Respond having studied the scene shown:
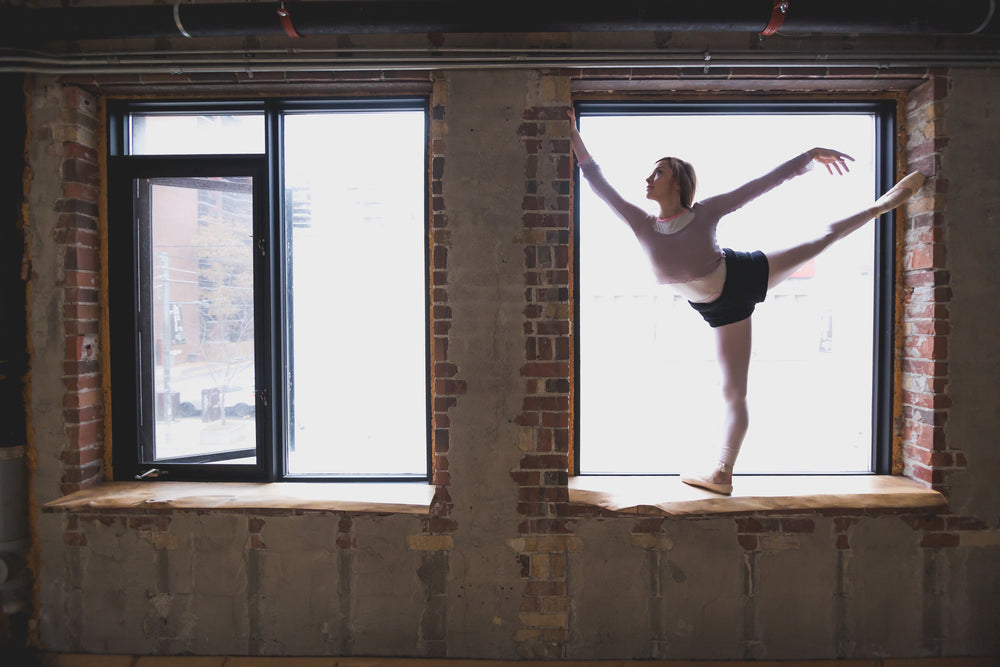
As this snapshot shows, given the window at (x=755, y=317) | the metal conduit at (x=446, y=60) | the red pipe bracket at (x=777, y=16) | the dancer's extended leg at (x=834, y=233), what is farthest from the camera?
the window at (x=755, y=317)

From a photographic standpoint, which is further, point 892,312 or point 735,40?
point 892,312

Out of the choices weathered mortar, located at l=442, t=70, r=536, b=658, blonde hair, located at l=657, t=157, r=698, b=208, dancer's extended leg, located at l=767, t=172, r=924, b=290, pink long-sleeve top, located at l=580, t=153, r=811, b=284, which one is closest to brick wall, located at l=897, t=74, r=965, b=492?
dancer's extended leg, located at l=767, t=172, r=924, b=290

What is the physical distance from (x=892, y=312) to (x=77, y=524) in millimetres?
3924

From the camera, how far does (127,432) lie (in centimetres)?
233

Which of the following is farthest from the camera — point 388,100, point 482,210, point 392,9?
point 388,100

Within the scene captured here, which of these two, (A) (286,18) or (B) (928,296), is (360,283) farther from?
(B) (928,296)

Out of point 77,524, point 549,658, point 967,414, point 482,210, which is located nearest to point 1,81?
point 77,524

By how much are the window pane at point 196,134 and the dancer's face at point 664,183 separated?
1.88m

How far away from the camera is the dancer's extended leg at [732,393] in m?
2.13

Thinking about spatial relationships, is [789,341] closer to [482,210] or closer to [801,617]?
[801,617]

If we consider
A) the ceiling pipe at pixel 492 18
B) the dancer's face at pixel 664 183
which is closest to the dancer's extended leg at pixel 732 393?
the dancer's face at pixel 664 183

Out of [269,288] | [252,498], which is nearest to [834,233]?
[269,288]

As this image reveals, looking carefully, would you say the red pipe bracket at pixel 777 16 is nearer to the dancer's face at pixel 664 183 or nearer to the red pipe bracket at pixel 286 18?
the dancer's face at pixel 664 183

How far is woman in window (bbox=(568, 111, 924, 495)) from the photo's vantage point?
2.04 metres
